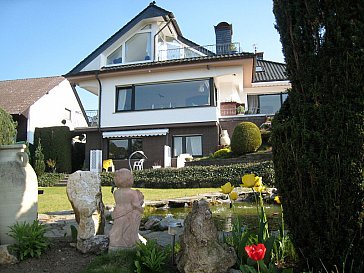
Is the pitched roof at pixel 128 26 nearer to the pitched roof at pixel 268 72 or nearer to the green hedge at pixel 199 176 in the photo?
the pitched roof at pixel 268 72

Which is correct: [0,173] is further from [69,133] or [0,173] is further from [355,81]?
[69,133]

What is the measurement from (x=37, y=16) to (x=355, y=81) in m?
5.36

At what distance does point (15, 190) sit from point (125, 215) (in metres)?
1.42

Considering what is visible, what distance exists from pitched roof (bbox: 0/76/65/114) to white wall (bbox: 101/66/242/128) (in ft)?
21.8

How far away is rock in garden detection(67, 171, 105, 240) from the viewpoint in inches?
161

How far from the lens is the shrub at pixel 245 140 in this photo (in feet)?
58.9

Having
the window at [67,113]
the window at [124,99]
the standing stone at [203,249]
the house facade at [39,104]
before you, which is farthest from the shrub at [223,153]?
the window at [67,113]

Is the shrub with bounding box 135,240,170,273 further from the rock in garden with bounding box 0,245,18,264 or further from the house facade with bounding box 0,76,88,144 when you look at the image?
the house facade with bounding box 0,76,88,144

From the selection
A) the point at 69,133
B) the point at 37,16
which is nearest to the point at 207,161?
the point at 69,133

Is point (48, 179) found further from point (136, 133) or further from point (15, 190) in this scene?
point (15, 190)

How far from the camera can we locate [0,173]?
407 centimetres

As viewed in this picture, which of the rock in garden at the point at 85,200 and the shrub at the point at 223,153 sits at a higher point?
the shrub at the point at 223,153

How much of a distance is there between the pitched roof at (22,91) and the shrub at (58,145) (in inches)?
124

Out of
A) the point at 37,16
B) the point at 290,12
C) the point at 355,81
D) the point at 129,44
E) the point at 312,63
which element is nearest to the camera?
the point at 355,81
